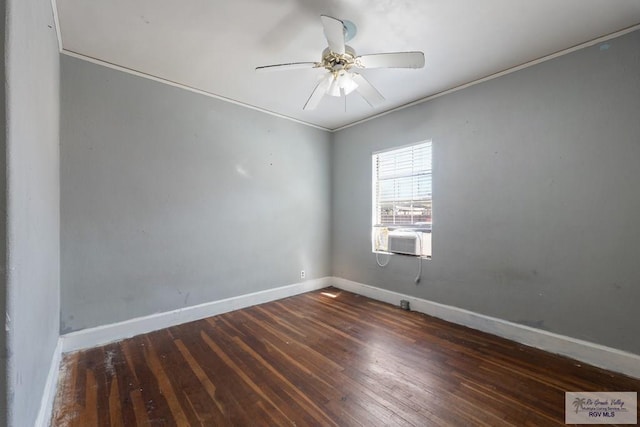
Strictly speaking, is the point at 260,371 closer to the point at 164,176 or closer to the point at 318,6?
the point at 164,176

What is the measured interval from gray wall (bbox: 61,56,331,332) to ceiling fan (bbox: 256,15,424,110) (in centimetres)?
144

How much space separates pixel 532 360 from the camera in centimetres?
218

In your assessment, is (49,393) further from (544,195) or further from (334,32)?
(544,195)

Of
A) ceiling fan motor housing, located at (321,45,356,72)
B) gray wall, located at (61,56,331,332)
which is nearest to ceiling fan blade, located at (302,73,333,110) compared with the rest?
ceiling fan motor housing, located at (321,45,356,72)

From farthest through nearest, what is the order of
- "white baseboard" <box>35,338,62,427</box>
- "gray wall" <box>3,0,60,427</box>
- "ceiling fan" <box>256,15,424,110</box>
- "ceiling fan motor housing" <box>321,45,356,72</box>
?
"ceiling fan motor housing" <box>321,45,356,72</box>
"ceiling fan" <box>256,15,424,110</box>
"white baseboard" <box>35,338,62,427</box>
"gray wall" <box>3,0,60,427</box>

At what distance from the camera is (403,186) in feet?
11.6

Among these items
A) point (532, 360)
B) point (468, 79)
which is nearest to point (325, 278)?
point (532, 360)

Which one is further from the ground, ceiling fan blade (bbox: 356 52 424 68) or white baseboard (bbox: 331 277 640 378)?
ceiling fan blade (bbox: 356 52 424 68)

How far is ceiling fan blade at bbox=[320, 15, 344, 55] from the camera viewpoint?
5.20 ft

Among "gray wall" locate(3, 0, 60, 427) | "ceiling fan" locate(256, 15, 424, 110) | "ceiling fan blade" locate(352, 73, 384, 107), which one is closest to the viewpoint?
"gray wall" locate(3, 0, 60, 427)

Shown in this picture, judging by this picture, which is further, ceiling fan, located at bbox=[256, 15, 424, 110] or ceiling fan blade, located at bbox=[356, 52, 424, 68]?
ceiling fan blade, located at bbox=[356, 52, 424, 68]

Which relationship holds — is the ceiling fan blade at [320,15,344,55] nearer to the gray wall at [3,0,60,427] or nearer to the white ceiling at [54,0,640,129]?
the white ceiling at [54,0,640,129]

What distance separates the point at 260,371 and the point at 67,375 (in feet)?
4.75

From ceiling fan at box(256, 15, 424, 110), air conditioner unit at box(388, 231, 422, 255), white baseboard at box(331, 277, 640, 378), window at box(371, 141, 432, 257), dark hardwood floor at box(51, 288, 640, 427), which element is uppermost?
ceiling fan at box(256, 15, 424, 110)
